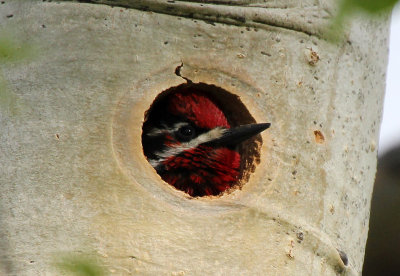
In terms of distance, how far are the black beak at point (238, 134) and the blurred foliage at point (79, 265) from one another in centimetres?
81

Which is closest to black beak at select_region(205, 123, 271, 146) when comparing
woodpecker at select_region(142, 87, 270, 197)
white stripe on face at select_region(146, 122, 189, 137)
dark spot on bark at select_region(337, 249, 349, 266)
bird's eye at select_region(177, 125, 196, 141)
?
woodpecker at select_region(142, 87, 270, 197)

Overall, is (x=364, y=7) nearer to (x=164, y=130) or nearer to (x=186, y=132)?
(x=186, y=132)

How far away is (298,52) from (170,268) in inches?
39.6

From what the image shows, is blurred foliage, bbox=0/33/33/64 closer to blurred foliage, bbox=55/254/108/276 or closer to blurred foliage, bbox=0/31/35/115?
blurred foliage, bbox=0/31/35/115

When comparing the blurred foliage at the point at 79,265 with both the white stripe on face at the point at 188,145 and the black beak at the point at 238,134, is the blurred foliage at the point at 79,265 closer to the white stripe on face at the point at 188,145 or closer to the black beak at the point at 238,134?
the black beak at the point at 238,134

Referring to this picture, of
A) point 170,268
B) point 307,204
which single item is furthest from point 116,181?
point 307,204

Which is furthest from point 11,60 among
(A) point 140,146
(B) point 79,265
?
(B) point 79,265

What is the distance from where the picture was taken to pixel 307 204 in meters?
2.60

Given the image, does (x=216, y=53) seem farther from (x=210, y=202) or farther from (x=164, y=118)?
(x=164, y=118)

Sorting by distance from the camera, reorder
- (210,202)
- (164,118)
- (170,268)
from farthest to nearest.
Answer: (164,118) → (210,202) → (170,268)

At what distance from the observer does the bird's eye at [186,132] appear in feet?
11.9

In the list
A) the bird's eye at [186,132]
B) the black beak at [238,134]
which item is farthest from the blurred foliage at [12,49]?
the bird's eye at [186,132]

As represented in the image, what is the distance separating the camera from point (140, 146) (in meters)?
2.48

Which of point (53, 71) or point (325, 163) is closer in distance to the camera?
point (53, 71)
